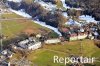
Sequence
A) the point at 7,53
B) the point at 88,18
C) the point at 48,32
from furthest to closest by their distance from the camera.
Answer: the point at 88,18
the point at 48,32
the point at 7,53

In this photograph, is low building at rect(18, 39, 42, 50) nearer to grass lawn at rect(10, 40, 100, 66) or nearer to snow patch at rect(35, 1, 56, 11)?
grass lawn at rect(10, 40, 100, 66)

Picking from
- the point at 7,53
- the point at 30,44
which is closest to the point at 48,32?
the point at 30,44

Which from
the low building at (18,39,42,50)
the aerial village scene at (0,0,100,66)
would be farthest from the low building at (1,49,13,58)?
the low building at (18,39,42,50)

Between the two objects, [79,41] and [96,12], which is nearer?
[79,41]

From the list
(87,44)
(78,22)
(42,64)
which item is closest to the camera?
(42,64)

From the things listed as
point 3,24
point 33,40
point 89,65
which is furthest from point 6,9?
point 89,65

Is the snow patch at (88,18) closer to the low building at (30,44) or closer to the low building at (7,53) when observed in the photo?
the low building at (30,44)

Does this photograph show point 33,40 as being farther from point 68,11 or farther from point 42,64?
point 68,11

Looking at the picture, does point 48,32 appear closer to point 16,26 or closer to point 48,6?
point 16,26
